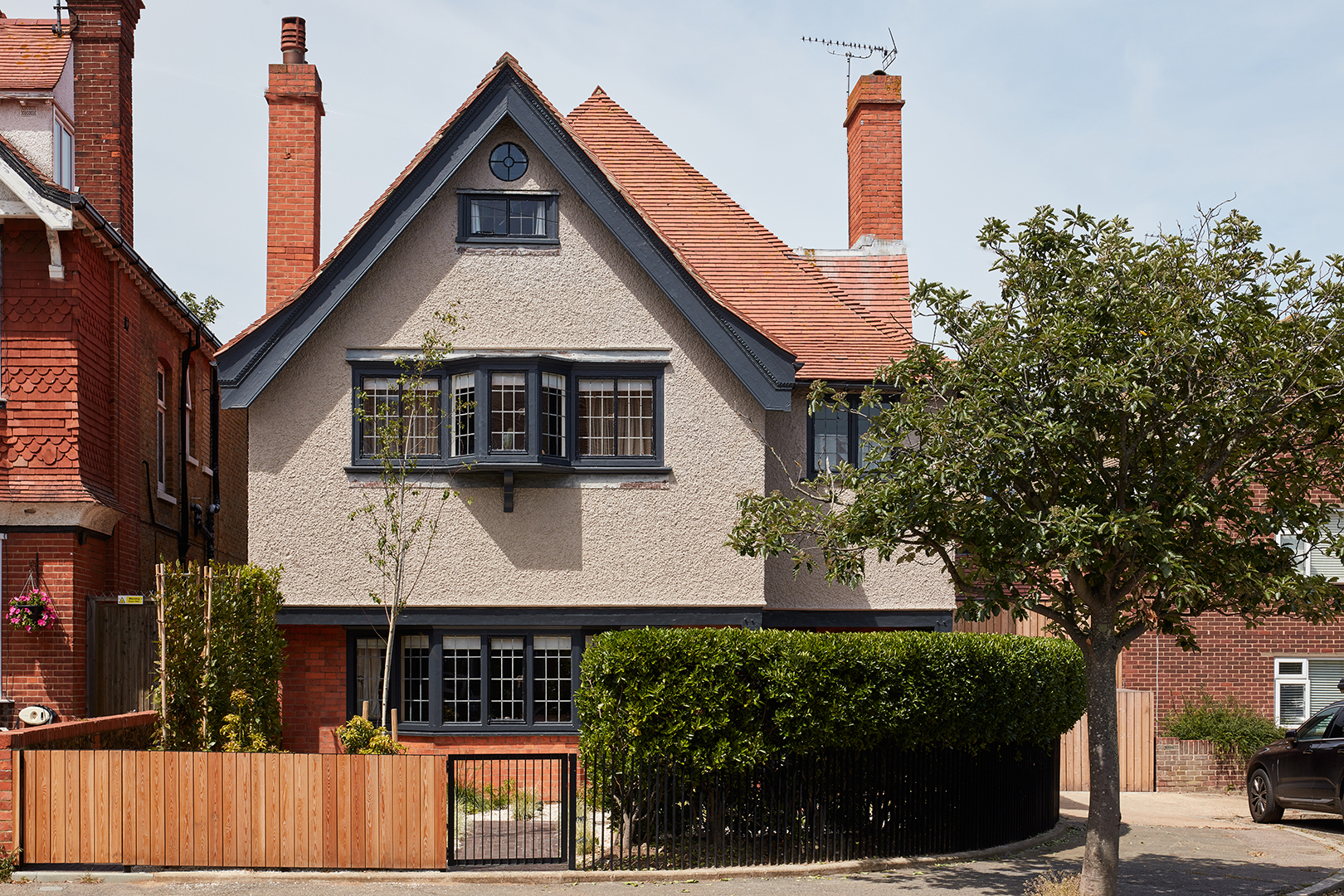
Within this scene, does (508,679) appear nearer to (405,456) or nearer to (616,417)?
(405,456)

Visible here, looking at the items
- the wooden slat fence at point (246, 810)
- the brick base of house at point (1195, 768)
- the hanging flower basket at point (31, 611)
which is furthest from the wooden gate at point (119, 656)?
the brick base of house at point (1195, 768)

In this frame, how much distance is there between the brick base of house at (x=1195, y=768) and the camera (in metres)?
22.9

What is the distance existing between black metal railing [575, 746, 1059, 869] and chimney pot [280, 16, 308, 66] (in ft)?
41.6

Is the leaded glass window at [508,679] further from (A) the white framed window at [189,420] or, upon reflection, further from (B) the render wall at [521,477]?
(A) the white framed window at [189,420]

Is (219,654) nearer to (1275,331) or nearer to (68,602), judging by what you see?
(68,602)

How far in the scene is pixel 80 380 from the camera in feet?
54.2

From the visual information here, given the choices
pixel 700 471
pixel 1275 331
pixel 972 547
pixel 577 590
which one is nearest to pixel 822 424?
A: pixel 700 471

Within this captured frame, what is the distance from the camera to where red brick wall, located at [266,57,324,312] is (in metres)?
20.1

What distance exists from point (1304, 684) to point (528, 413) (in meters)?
15.2

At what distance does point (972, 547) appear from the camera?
38.9 ft

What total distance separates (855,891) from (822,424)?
841cm

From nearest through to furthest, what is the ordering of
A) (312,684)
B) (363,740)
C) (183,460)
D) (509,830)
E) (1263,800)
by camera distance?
1. (509,830)
2. (363,740)
3. (312,684)
4. (1263,800)
5. (183,460)

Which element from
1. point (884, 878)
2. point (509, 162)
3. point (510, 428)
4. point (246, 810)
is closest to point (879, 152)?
point (509, 162)

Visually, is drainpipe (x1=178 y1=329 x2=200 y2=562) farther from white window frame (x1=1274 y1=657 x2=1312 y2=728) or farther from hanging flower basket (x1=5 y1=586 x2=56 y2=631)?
white window frame (x1=1274 y1=657 x2=1312 y2=728)
